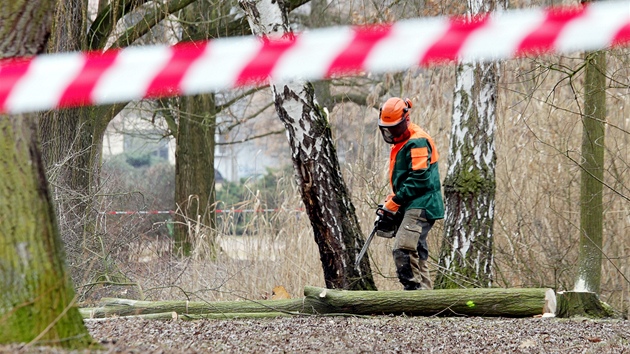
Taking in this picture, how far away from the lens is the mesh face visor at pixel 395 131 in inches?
276

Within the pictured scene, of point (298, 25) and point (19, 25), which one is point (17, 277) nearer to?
point (19, 25)

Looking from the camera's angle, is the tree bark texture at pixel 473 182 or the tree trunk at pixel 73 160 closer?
the tree bark texture at pixel 473 182

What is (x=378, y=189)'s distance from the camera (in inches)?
348

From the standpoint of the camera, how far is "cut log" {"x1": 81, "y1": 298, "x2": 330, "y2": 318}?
625 cm

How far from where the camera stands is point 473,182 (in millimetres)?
7520

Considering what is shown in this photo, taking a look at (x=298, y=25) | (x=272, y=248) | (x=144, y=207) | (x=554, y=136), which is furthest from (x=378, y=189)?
(x=298, y=25)

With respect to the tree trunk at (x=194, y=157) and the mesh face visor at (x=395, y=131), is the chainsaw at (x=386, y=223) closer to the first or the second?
the mesh face visor at (x=395, y=131)

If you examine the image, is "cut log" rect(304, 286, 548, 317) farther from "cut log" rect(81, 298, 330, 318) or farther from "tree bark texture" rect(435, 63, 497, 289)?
"tree bark texture" rect(435, 63, 497, 289)

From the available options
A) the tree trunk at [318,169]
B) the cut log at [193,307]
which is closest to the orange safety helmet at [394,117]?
the tree trunk at [318,169]

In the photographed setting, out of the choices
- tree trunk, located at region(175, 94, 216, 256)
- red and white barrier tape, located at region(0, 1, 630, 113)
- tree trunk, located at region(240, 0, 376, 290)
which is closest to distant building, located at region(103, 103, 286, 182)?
tree trunk, located at region(175, 94, 216, 256)

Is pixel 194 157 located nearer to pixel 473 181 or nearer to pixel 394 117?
pixel 473 181

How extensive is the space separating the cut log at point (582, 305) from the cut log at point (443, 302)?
14.5 inches

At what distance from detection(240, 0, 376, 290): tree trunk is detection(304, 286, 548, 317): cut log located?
3.70 ft

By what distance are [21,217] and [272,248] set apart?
5.76 metres
